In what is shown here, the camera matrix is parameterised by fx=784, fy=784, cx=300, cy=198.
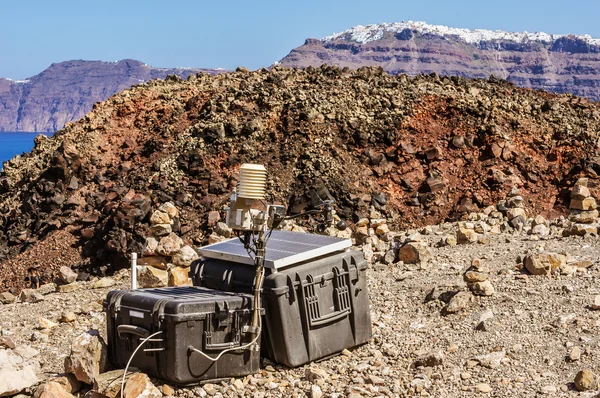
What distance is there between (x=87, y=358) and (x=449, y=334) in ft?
10.9

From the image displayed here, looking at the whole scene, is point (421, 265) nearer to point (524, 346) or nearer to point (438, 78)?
point (524, 346)

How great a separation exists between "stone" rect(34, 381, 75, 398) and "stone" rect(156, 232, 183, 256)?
6.16 m

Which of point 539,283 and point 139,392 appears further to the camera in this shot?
point 539,283

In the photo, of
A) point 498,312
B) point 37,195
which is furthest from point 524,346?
point 37,195

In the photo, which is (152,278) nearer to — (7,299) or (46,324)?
(46,324)

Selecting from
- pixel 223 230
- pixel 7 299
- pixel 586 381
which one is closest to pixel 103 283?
pixel 7 299

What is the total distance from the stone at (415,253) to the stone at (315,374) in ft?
13.1

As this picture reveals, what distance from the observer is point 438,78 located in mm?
19625

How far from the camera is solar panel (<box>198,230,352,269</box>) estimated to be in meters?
6.64

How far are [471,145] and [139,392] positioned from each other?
1253 cm

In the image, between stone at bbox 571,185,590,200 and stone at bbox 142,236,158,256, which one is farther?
stone at bbox 571,185,590,200

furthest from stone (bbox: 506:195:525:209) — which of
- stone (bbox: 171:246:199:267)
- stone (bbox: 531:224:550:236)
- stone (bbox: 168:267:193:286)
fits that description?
stone (bbox: 168:267:193:286)

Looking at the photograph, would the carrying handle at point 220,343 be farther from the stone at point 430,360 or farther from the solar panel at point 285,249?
the stone at point 430,360

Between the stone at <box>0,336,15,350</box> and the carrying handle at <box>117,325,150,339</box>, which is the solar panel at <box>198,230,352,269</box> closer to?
the carrying handle at <box>117,325,150,339</box>
